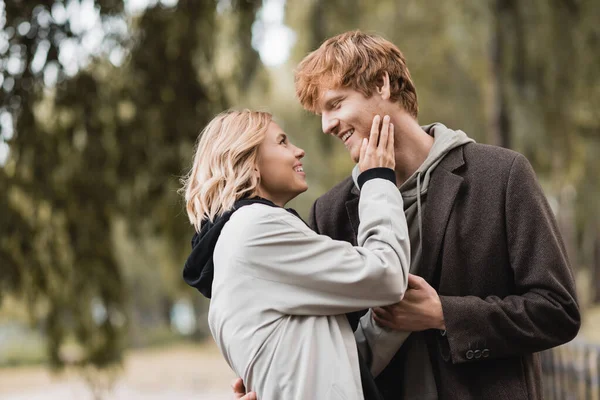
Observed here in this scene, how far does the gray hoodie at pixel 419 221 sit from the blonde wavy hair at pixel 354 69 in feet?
0.47

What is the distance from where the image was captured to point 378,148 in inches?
86.2

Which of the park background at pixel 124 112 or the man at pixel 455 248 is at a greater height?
the park background at pixel 124 112

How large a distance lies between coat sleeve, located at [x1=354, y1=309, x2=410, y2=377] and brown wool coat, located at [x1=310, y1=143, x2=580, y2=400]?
99 millimetres

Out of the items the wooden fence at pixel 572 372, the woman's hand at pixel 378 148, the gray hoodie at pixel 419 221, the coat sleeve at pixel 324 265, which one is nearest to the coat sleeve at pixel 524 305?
the gray hoodie at pixel 419 221

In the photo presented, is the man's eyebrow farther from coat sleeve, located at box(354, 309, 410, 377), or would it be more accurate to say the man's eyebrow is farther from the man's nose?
coat sleeve, located at box(354, 309, 410, 377)

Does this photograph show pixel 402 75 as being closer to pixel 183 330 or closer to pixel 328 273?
pixel 328 273

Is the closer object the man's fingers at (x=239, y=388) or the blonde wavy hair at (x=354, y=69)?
the man's fingers at (x=239, y=388)

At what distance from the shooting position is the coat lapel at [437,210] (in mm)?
2229

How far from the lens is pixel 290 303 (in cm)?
195

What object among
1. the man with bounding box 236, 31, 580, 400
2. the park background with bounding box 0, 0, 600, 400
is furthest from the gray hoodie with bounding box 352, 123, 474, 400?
the park background with bounding box 0, 0, 600, 400

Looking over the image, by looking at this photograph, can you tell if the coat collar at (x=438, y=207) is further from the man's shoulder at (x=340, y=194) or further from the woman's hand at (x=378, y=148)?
the man's shoulder at (x=340, y=194)

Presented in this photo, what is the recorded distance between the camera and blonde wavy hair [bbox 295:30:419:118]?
2.32 m

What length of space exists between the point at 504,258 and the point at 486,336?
0.21 metres

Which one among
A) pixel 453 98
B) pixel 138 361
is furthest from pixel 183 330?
pixel 453 98
